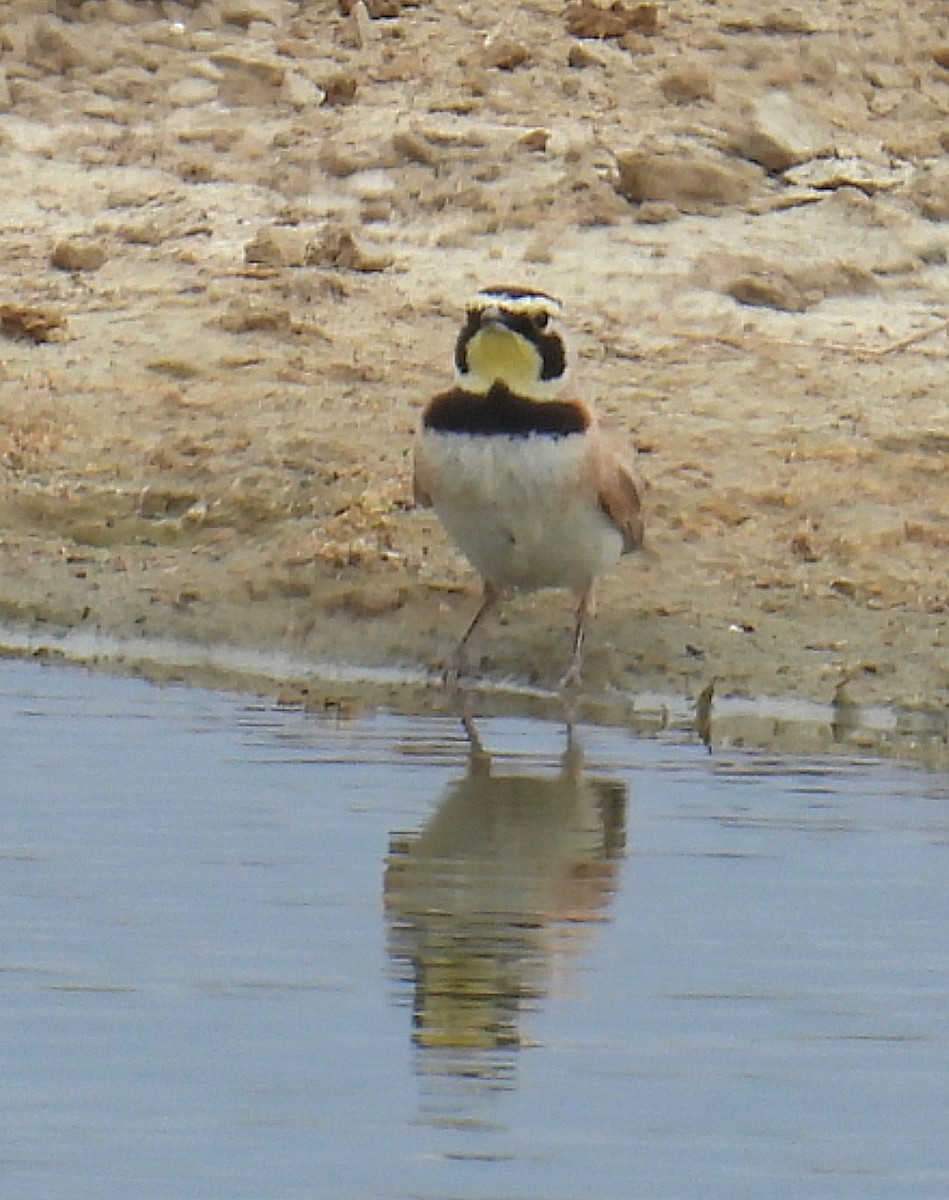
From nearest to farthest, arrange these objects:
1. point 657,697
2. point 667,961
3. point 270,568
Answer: point 667,961, point 657,697, point 270,568

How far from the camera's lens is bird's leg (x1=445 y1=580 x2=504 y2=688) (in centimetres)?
965

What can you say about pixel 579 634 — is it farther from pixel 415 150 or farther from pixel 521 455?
pixel 415 150

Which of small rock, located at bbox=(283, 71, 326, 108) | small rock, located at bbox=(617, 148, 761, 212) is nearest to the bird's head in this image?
small rock, located at bbox=(617, 148, 761, 212)

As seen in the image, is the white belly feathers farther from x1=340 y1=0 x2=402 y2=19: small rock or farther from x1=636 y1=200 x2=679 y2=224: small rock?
x1=340 y1=0 x2=402 y2=19: small rock

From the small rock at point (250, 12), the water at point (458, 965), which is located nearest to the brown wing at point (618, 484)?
the water at point (458, 965)

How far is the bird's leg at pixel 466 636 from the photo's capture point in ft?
31.7

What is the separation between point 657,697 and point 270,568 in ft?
4.70

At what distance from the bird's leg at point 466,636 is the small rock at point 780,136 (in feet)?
11.3

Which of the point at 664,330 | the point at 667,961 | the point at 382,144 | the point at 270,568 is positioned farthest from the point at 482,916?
the point at 382,144

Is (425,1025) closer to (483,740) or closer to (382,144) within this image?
(483,740)

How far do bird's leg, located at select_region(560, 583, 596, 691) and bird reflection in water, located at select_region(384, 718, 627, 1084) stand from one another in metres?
0.97

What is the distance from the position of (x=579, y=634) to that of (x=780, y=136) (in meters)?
3.77

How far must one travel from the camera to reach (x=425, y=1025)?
6.00 meters

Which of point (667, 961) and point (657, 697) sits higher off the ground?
point (667, 961)
